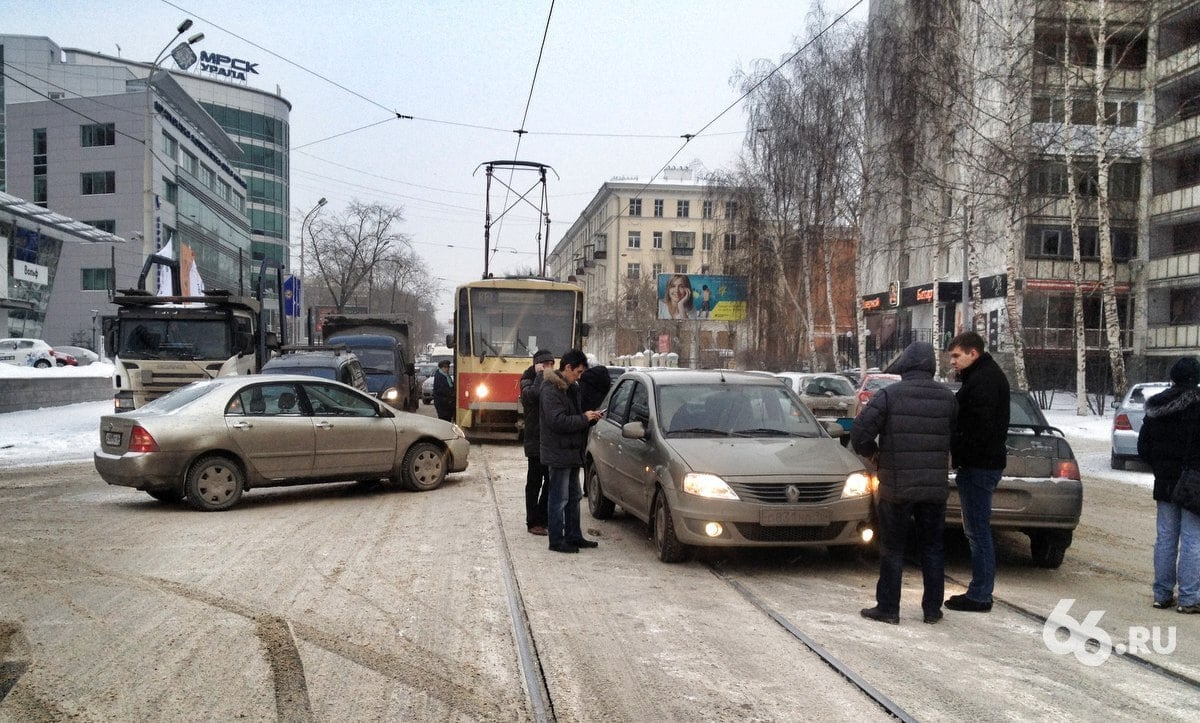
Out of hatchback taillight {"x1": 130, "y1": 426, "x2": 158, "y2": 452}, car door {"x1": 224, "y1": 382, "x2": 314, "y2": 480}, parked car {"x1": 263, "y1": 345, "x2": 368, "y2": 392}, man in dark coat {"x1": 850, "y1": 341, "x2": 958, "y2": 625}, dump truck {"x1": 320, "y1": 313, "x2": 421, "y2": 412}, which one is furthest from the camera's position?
dump truck {"x1": 320, "y1": 313, "x2": 421, "y2": 412}

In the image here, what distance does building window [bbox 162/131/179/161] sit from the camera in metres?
57.1

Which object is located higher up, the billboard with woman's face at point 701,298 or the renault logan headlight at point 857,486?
the billboard with woman's face at point 701,298

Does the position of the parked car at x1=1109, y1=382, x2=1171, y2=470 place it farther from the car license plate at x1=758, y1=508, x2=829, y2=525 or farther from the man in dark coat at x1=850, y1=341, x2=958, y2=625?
the man in dark coat at x1=850, y1=341, x2=958, y2=625

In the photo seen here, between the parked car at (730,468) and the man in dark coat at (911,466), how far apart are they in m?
1.21

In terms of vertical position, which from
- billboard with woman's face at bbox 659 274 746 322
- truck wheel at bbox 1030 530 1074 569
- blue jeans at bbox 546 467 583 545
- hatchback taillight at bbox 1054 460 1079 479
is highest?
billboard with woman's face at bbox 659 274 746 322

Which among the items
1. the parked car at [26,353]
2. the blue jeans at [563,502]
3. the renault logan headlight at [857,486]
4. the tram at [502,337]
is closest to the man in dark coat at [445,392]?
the tram at [502,337]

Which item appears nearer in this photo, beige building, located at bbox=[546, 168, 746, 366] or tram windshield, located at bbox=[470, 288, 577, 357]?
tram windshield, located at bbox=[470, 288, 577, 357]

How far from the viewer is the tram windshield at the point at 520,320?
18484 mm

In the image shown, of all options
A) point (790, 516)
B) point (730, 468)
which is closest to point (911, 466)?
point (790, 516)

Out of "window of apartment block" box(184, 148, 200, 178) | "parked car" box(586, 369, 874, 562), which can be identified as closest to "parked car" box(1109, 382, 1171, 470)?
"parked car" box(586, 369, 874, 562)

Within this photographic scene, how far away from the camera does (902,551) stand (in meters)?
6.12

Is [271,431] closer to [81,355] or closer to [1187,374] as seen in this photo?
[1187,374]

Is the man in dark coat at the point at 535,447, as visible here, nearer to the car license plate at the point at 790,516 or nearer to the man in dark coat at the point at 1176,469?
the car license plate at the point at 790,516

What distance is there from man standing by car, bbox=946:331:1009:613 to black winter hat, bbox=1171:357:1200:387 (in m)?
1.23
